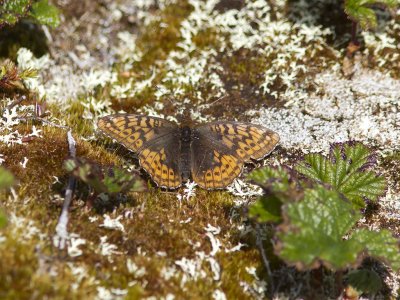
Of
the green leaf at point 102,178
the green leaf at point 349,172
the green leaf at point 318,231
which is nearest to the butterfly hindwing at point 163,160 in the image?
the green leaf at point 102,178

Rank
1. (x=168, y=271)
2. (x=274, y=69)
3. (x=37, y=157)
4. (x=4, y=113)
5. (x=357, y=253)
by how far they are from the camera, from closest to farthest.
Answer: (x=357, y=253), (x=168, y=271), (x=37, y=157), (x=4, y=113), (x=274, y=69)

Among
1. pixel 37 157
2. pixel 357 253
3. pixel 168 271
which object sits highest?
pixel 37 157

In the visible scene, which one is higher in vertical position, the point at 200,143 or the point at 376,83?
the point at 376,83

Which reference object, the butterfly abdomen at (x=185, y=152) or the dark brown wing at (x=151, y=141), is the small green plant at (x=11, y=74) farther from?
the butterfly abdomen at (x=185, y=152)

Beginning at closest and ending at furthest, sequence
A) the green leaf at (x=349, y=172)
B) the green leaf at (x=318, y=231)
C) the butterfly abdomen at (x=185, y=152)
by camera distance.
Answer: the green leaf at (x=318, y=231)
the green leaf at (x=349, y=172)
the butterfly abdomen at (x=185, y=152)

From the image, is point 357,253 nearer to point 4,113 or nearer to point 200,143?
point 200,143

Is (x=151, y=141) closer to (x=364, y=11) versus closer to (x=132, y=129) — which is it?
(x=132, y=129)

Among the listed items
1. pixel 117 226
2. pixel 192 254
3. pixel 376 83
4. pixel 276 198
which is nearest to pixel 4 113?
pixel 117 226
